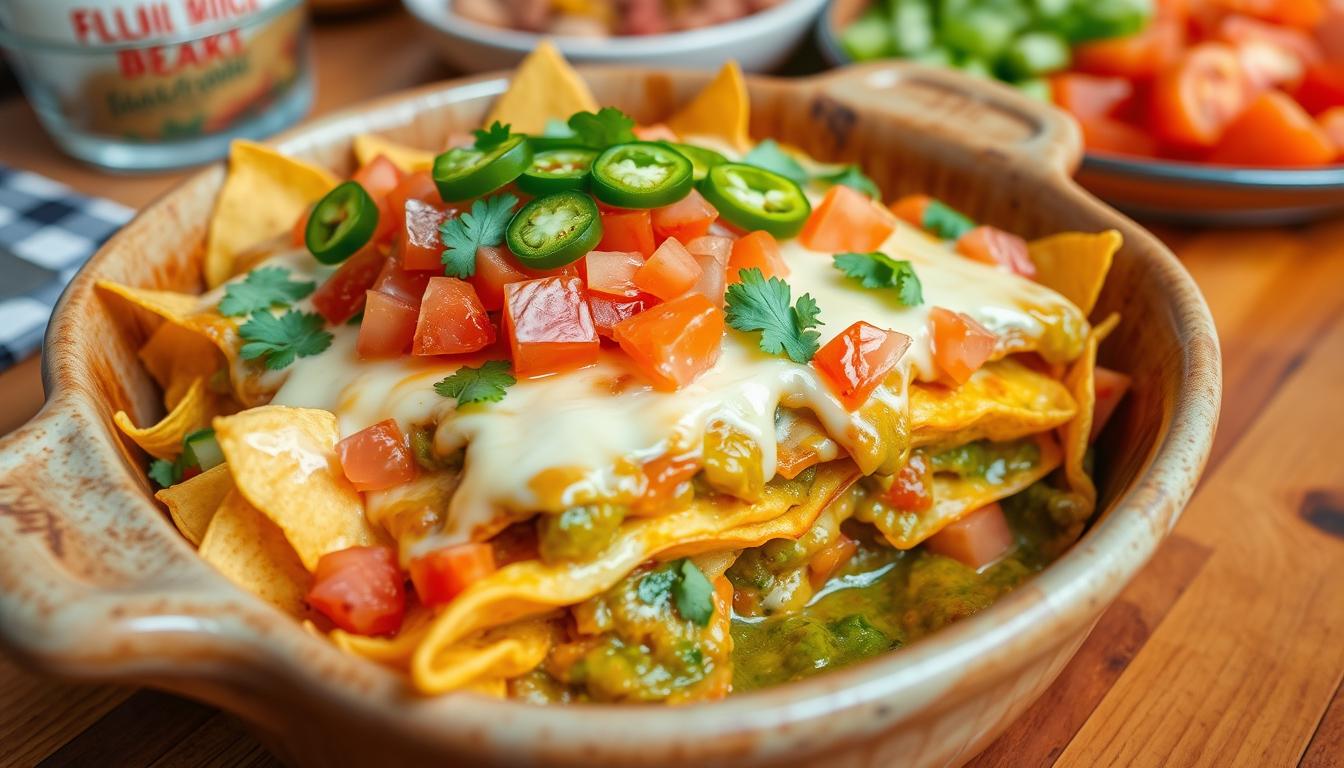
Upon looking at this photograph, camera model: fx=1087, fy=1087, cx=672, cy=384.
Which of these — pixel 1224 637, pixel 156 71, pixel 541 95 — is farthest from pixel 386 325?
pixel 156 71

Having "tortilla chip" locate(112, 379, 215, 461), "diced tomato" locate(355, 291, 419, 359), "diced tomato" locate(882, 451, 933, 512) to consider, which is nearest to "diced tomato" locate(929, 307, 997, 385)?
"diced tomato" locate(882, 451, 933, 512)

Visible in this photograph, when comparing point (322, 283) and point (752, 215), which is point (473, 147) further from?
point (752, 215)

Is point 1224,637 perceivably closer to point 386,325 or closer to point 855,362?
point 855,362

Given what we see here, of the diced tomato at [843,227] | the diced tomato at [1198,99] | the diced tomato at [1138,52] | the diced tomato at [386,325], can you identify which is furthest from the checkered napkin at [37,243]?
the diced tomato at [1138,52]

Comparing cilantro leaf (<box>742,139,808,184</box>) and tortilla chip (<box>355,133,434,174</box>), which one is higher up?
cilantro leaf (<box>742,139,808,184</box>)

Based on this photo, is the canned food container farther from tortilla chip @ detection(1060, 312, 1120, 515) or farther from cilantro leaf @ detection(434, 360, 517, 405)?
tortilla chip @ detection(1060, 312, 1120, 515)
